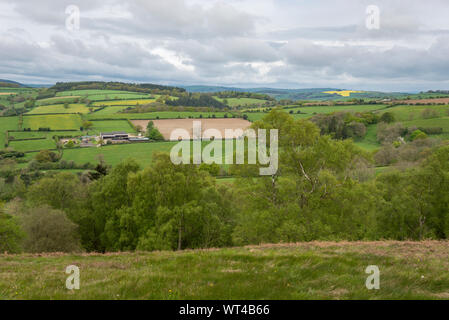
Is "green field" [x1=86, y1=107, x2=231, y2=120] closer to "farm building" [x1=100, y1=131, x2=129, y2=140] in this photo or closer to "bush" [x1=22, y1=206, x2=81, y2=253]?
"farm building" [x1=100, y1=131, x2=129, y2=140]

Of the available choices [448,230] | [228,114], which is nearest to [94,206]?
[448,230]

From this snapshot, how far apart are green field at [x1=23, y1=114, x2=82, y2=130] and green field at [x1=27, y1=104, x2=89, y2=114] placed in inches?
458

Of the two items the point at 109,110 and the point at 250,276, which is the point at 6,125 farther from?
the point at 250,276

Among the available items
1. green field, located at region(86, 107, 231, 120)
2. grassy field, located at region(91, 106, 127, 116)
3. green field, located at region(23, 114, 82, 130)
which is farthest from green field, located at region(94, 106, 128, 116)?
green field, located at region(23, 114, 82, 130)

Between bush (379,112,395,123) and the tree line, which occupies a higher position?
bush (379,112,395,123)

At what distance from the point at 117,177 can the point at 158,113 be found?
111847 mm

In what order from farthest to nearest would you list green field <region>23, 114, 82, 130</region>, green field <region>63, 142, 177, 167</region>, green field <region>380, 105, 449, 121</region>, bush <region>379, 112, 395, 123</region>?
green field <region>23, 114, 82, 130</region> → green field <region>380, 105, 449, 121</region> → bush <region>379, 112, 395, 123</region> → green field <region>63, 142, 177, 167</region>

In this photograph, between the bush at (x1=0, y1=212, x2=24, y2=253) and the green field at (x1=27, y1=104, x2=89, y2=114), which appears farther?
the green field at (x1=27, y1=104, x2=89, y2=114)

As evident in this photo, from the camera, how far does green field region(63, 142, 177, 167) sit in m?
83.4

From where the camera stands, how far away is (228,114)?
140 metres

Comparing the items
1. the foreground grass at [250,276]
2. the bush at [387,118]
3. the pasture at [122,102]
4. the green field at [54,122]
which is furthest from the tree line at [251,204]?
the pasture at [122,102]
